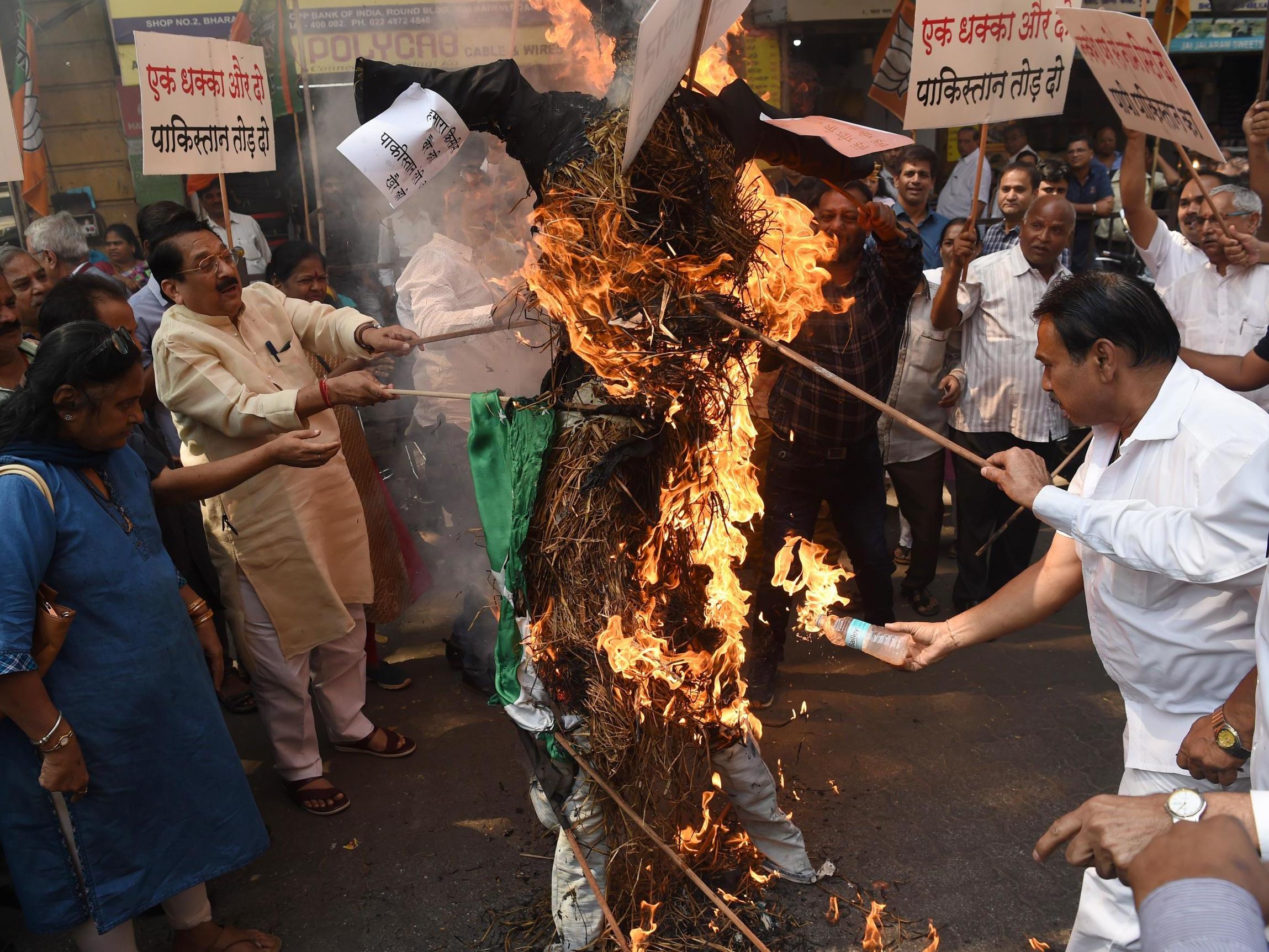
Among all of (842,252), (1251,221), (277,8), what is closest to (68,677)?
(842,252)

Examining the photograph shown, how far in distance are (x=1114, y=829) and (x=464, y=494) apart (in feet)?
16.0

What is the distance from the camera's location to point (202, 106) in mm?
5273

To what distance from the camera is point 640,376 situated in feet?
9.79

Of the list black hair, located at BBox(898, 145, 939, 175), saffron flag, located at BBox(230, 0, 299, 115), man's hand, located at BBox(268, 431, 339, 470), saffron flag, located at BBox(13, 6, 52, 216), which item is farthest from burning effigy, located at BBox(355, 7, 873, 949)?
saffron flag, located at BBox(230, 0, 299, 115)

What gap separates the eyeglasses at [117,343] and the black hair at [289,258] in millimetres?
2448

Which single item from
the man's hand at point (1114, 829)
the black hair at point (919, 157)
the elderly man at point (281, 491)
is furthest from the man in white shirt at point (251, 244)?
the man's hand at point (1114, 829)

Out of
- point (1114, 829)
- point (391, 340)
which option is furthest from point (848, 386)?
point (391, 340)

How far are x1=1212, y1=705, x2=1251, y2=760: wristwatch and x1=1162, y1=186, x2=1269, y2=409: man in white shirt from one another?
3326 millimetres

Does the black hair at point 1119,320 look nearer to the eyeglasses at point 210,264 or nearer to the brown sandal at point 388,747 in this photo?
the eyeglasses at point 210,264

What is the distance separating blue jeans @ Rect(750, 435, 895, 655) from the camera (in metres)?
5.18

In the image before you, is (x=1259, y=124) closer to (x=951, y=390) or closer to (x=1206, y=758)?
(x=951, y=390)

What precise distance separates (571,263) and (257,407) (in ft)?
5.74

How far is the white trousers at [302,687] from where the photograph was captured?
443cm

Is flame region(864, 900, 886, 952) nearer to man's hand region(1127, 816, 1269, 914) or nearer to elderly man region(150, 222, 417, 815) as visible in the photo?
man's hand region(1127, 816, 1269, 914)
